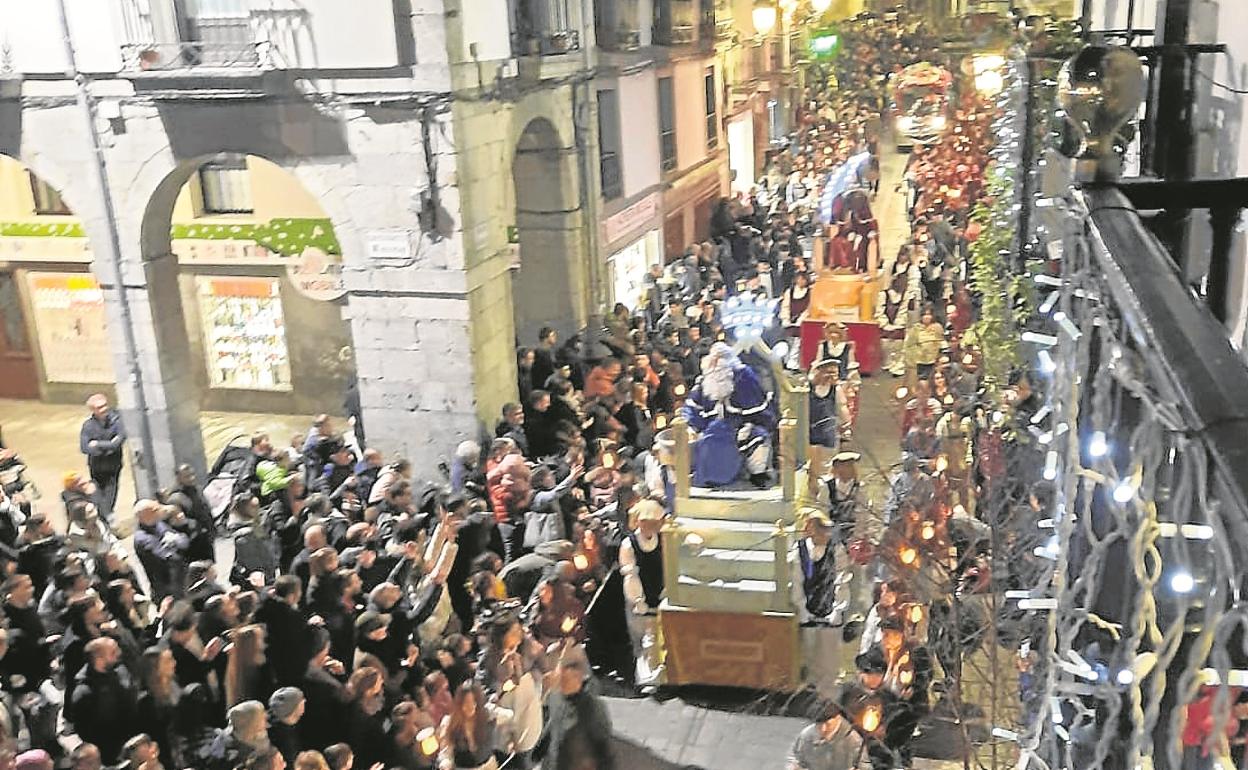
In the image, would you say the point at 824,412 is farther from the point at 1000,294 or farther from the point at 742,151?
the point at 742,151

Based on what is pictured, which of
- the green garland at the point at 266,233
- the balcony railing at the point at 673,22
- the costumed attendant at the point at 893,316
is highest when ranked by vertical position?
the balcony railing at the point at 673,22

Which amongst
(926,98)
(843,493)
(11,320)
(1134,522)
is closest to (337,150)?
(843,493)

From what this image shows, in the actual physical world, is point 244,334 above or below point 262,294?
below

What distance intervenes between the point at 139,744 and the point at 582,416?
21.3ft

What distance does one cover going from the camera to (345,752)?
650 cm

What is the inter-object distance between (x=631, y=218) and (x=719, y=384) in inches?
413

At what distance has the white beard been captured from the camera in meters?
9.37

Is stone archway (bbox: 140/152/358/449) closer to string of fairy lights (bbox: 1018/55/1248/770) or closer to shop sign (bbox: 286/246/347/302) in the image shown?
shop sign (bbox: 286/246/347/302)

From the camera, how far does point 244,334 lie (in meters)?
17.5

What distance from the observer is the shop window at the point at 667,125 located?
71.4ft

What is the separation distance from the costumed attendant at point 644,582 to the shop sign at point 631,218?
867 centimetres

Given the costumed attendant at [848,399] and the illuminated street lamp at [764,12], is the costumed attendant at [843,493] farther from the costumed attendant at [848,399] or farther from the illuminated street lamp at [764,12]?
the illuminated street lamp at [764,12]

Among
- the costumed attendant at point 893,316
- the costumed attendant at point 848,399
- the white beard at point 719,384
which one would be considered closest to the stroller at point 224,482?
the white beard at point 719,384

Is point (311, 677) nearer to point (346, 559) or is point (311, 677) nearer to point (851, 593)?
point (346, 559)
